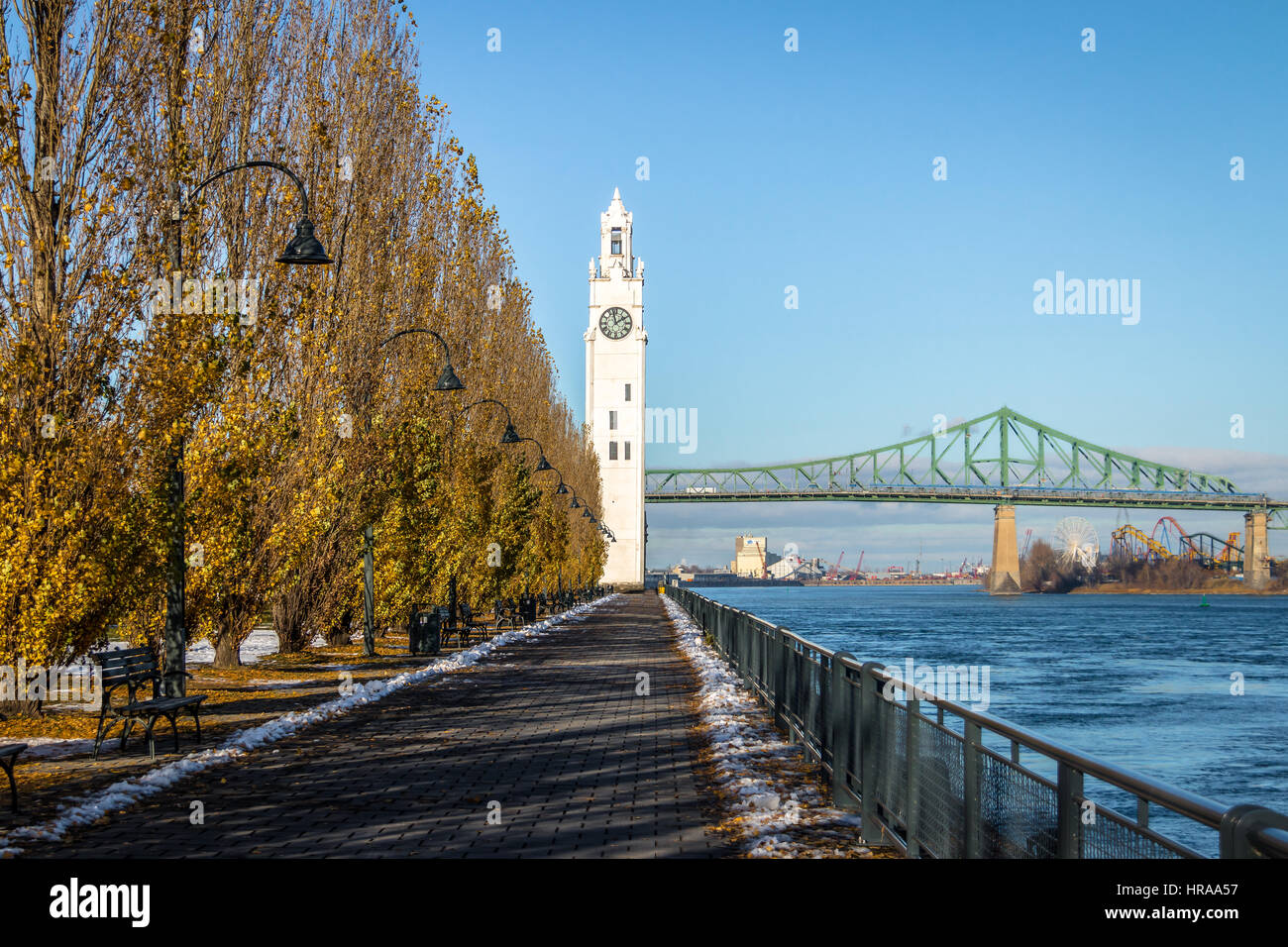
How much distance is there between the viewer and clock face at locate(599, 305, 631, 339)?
12706 cm

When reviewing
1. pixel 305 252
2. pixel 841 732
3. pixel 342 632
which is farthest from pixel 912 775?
pixel 342 632

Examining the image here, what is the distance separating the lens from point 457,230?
34.4 metres

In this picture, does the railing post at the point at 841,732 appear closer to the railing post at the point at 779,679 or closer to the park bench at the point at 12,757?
the railing post at the point at 779,679

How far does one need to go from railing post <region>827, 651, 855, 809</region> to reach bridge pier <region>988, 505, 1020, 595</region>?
11822cm

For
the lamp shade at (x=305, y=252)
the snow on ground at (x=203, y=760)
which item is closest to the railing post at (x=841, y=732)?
the snow on ground at (x=203, y=760)

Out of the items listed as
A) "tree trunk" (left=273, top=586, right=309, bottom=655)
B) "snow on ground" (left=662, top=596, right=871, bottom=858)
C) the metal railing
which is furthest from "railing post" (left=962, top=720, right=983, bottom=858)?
"tree trunk" (left=273, top=586, right=309, bottom=655)

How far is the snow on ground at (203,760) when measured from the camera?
27.5 feet

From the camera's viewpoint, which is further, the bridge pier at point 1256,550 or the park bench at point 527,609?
the bridge pier at point 1256,550

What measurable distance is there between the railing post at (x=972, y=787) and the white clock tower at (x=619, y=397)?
380 feet

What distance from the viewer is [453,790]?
9.98 meters

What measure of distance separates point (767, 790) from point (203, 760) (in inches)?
197

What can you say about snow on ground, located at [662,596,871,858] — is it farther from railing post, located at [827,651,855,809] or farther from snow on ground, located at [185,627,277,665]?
snow on ground, located at [185,627,277,665]
